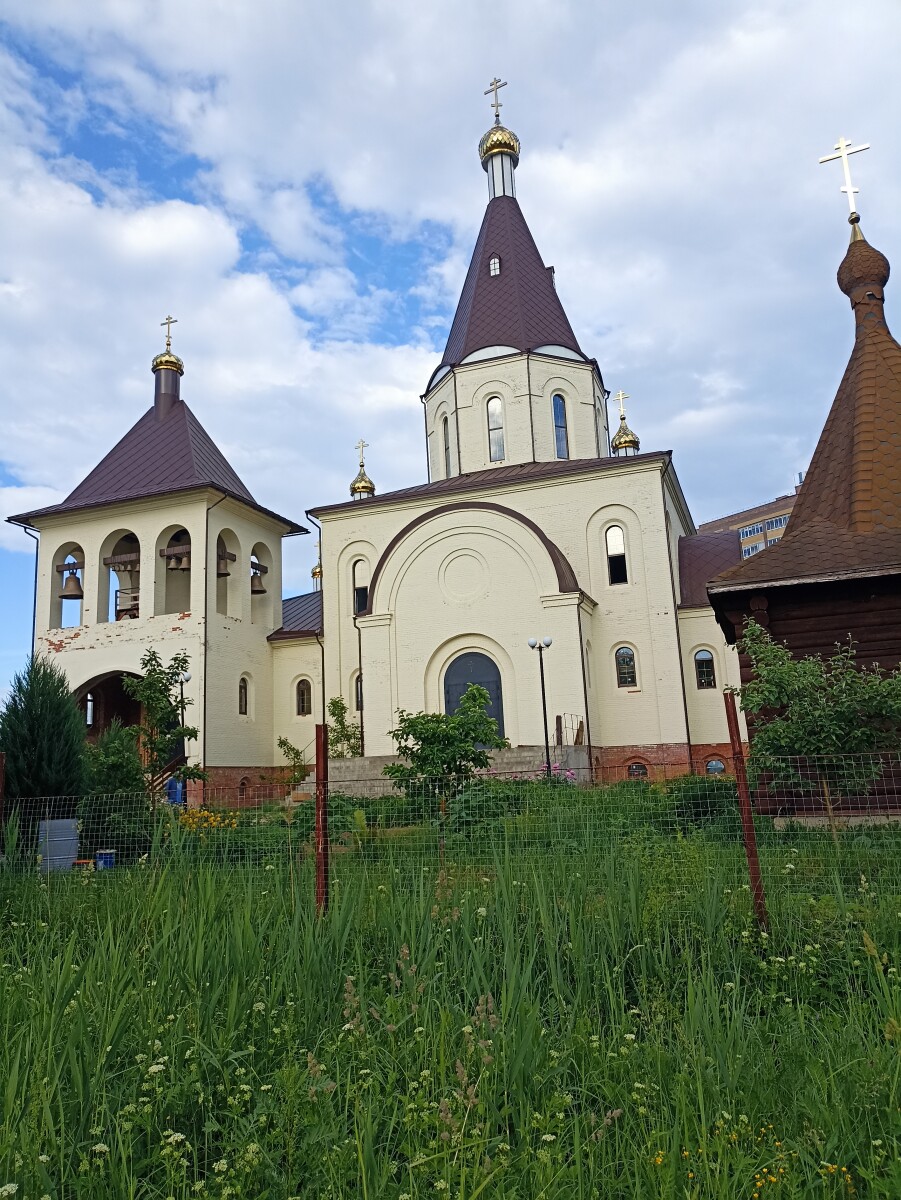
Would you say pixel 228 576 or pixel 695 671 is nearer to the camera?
Result: pixel 695 671

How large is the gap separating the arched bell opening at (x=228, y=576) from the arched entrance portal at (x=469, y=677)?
7.01 meters

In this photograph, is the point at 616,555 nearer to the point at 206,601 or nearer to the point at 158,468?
the point at 206,601

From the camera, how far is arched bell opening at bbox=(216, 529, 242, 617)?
2661cm

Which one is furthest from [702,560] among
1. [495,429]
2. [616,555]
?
[495,429]

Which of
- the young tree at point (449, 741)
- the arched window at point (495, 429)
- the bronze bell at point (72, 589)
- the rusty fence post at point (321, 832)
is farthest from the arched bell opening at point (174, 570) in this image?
the rusty fence post at point (321, 832)

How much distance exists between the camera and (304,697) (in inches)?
1084

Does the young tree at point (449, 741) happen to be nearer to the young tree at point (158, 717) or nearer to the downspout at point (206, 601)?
the young tree at point (158, 717)

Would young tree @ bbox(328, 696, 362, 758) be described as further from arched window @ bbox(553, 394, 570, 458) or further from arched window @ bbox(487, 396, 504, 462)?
arched window @ bbox(553, 394, 570, 458)

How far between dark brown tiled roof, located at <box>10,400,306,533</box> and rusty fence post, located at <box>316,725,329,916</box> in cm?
2077

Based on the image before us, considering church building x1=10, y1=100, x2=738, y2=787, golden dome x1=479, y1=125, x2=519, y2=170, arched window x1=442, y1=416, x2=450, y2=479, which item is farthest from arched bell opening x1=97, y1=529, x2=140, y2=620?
golden dome x1=479, y1=125, x2=519, y2=170

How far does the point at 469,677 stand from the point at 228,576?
818 cm

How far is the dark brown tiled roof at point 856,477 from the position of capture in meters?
11.4

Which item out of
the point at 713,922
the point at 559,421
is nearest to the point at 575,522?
the point at 559,421

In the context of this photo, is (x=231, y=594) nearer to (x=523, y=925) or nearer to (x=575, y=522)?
(x=575, y=522)
